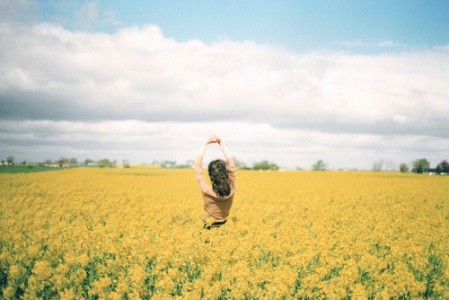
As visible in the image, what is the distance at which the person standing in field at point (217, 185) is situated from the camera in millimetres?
5789

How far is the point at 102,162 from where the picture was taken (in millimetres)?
80375

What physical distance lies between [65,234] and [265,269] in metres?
4.51

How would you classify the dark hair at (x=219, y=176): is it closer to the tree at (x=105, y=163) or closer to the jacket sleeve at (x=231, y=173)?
the jacket sleeve at (x=231, y=173)

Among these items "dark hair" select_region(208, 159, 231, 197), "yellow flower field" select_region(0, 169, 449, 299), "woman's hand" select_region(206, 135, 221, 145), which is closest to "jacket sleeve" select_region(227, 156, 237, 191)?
"dark hair" select_region(208, 159, 231, 197)

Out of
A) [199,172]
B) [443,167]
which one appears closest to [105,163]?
[443,167]

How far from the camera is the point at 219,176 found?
5.77 metres

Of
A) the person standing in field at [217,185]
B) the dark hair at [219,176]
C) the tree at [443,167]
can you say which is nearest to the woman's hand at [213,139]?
the person standing in field at [217,185]

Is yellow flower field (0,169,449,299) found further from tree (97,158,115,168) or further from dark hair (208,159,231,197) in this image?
tree (97,158,115,168)

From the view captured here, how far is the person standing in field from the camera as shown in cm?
579

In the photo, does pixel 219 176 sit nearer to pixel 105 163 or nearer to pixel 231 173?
pixel 231 173

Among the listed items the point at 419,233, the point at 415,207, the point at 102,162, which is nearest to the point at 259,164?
the point at 102,162

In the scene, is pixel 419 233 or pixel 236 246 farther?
pixel 419 233

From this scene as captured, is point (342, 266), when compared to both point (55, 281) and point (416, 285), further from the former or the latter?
point (55, 281)

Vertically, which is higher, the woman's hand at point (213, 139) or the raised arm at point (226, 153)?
the woman's hand at point (213, 139)
